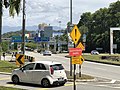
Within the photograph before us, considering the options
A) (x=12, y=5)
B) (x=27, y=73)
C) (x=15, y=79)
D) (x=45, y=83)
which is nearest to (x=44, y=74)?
(x=45, y=83)

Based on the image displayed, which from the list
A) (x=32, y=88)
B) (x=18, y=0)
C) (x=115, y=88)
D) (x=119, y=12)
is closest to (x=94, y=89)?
(x=115, y=88)

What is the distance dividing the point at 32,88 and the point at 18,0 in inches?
589

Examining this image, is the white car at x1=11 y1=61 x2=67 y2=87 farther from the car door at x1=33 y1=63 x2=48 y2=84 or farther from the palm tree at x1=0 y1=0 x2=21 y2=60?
the palm tree at x1=0 y1=0 x2=21 y2=60

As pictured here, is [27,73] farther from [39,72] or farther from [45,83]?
[45,83]

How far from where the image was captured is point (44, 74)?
19.9 metres

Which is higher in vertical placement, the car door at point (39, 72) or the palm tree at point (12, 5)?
the palm tree at point (12, 5)

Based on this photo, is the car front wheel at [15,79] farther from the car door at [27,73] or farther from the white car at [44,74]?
the car door at [27,73]

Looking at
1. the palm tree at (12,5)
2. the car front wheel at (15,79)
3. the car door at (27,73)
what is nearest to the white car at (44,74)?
the car door at (27,73)

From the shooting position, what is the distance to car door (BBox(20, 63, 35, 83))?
67.4 feet

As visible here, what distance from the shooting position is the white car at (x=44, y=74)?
1978cm

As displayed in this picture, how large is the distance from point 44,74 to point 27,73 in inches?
50.5

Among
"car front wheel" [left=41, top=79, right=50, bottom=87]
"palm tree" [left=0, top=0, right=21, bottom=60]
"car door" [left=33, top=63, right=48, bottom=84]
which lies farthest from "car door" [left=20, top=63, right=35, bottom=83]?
"palm tree" [left=0, top=0, right=21, bottom=60]

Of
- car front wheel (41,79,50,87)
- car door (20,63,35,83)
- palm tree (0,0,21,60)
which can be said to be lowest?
car front wheel (41,79,50,87)

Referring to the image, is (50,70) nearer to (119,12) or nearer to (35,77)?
(35,77)
